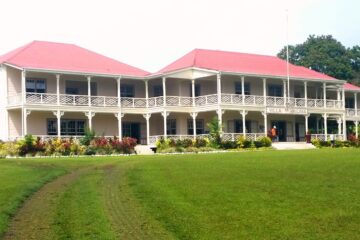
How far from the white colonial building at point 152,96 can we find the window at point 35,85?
67 mm

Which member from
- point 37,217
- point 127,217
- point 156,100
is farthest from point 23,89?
point 127,217

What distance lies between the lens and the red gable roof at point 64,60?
4225 cm

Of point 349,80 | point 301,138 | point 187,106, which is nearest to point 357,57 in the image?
point 349,80

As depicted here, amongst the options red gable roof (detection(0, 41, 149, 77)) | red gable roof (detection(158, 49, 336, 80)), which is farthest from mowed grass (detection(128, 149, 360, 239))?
red gable roof (detection(158, 49, 336, 80))

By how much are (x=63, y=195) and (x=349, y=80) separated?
6492 cm

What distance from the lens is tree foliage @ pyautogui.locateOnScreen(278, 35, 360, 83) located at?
7638 centimetres

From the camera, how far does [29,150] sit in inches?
1302

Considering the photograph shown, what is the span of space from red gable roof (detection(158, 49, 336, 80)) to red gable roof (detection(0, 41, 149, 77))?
140 inches

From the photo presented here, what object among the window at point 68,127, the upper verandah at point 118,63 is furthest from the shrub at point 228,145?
the window at point 68,127

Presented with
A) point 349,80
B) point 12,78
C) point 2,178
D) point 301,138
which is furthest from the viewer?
point 349,80

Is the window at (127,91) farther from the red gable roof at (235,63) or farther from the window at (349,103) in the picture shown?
the window at (349,103)

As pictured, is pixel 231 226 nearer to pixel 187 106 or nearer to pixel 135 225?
pixel 135 225

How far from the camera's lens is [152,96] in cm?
4891

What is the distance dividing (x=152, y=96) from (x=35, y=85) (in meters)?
9.67
